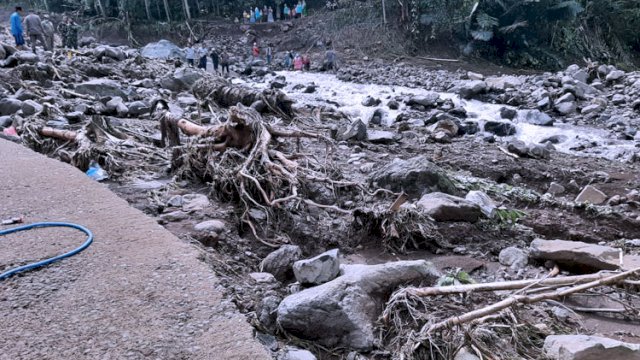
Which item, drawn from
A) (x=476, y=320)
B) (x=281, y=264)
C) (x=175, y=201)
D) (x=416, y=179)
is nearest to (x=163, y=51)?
(x=416, y=179)

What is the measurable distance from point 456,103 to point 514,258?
28.1ft

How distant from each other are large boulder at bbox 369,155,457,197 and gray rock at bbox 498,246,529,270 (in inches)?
54.1

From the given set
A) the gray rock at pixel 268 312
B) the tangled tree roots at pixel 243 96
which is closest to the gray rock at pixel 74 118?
the tangled tree roots at pixel 243 96

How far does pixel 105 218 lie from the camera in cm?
306

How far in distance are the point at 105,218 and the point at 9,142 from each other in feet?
9.09

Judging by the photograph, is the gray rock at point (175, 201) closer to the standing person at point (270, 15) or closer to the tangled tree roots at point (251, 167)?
the tangled tree roots at point (251, 167)

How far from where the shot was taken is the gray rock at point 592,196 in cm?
535

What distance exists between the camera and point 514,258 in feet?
11.9

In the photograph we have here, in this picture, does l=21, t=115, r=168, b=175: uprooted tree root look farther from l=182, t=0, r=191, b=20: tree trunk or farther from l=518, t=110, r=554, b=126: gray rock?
l=182, t=0, r=191, b=20: tree trunk

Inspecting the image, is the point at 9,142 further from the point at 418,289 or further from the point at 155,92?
the point at 155,92

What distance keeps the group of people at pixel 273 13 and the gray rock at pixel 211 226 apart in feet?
76.3

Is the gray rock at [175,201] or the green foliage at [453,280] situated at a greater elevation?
the gray rock at [175,201]

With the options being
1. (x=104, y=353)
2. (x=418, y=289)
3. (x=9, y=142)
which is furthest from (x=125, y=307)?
(x=9, y=142)

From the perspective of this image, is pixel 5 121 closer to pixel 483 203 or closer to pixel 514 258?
pixel 483 203
